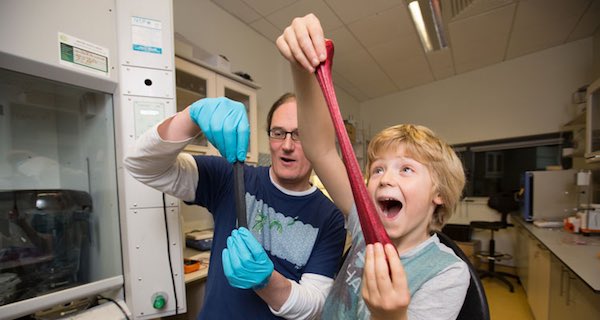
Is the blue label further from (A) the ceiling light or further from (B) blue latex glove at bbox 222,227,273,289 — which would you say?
(A) the ceiling light

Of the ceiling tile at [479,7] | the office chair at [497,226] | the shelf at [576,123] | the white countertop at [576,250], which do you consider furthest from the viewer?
the office chair at [497,226]

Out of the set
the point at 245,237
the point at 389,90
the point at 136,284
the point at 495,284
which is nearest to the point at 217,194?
the point at 245,237

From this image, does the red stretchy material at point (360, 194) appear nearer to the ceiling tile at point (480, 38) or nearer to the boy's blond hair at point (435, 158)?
the boy's blond hair at point (435, 158)

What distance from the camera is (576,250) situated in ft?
6.05

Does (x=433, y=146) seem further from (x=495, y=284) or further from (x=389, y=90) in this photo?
(x=389, y=90)

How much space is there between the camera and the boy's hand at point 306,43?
579 millimetres

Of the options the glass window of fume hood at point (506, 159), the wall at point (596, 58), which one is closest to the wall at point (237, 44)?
the glass window of fume hood at point (506, 159)

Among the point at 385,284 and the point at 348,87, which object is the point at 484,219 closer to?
the point at 348,87

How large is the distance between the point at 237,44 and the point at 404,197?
7.77 ft

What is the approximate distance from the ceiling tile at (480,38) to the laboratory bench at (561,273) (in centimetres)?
210

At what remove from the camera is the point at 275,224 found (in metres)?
0.90

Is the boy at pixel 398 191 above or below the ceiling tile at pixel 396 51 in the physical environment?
below

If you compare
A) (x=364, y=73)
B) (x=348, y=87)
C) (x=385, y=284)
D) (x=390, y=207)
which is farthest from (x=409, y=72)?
(x=385, y=284)

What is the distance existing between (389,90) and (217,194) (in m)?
4.39
